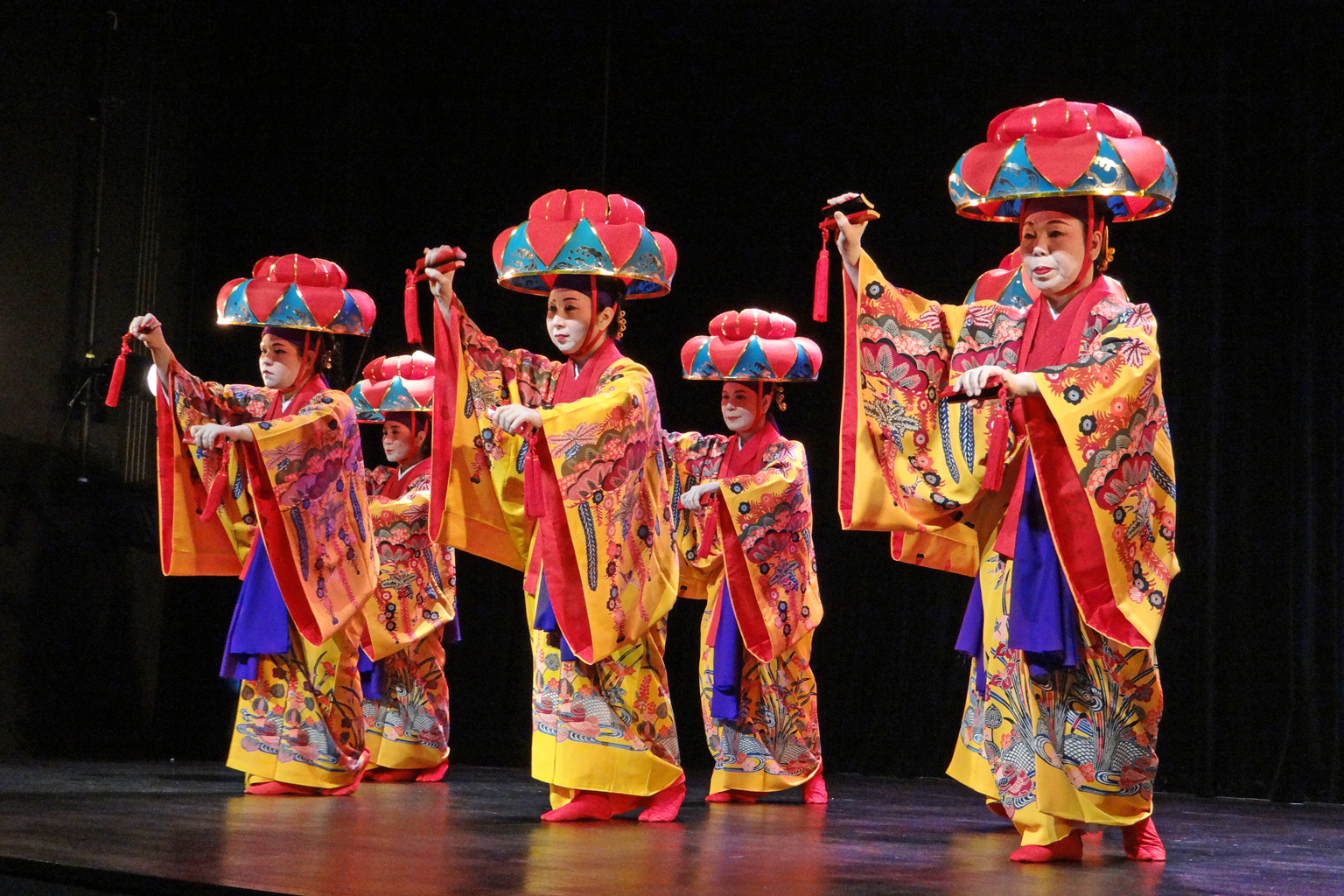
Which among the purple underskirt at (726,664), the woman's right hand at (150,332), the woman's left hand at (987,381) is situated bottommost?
the purple underskirt at (726,664)

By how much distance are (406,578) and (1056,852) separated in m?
3.07

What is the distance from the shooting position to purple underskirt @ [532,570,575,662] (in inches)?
155

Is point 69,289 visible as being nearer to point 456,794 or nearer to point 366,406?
point 366,406

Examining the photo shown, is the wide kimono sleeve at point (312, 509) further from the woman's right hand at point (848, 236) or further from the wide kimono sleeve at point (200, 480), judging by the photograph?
the woman's right hand at point (848, 236)

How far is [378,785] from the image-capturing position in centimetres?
522

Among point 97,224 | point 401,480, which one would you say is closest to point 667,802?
point 401,480

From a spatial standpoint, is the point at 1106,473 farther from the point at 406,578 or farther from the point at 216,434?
the point at 406,578

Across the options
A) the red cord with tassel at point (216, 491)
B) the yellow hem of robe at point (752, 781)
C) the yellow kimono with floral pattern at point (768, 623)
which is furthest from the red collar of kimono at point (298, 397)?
the yellow hem of robe at point (752, 781)

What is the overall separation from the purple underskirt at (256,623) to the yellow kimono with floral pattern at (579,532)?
77 cm

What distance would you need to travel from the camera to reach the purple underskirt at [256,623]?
4.49 m

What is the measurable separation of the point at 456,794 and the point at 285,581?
3.20 feet

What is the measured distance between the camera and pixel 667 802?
414cm

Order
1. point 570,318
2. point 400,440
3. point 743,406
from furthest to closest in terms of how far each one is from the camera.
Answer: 1. point 400,440
2. point 743,406
3. point 570,318

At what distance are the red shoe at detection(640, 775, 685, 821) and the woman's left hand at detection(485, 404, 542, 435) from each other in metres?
1.09
